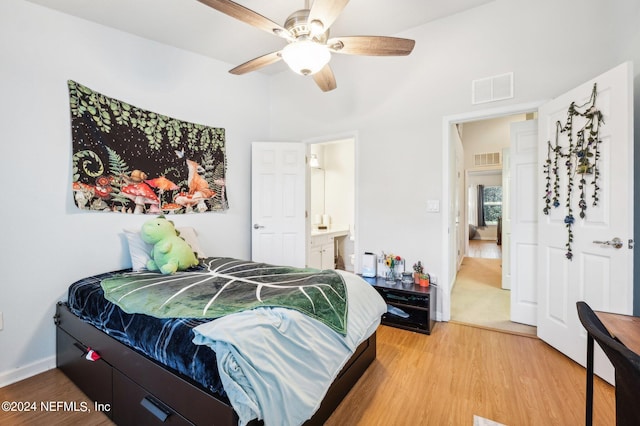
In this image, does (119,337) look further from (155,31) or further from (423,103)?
(423,103)

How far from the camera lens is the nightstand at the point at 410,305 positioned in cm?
254

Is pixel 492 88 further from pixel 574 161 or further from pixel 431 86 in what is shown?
pixel 574 161

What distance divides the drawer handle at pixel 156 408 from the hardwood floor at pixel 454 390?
0.52m

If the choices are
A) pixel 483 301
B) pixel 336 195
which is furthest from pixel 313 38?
pixel 336 195

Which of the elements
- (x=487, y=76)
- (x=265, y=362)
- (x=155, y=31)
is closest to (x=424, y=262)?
(x=487, y=76)

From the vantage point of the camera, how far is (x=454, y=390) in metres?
1.73

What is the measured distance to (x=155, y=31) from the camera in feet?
8.38

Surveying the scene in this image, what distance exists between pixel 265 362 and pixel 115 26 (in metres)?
3.03

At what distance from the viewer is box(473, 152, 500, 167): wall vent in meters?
6.11

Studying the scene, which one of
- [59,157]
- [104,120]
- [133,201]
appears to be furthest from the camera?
[133,201]

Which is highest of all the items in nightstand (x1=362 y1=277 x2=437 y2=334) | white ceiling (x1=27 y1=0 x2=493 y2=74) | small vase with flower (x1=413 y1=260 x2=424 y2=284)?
white ceiling (x1=27 y1=0 x2=493 y2=74)

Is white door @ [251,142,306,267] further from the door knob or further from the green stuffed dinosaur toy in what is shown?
the door knob

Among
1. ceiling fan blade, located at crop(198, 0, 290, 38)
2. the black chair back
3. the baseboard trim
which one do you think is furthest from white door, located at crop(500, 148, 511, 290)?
the baseboard trim

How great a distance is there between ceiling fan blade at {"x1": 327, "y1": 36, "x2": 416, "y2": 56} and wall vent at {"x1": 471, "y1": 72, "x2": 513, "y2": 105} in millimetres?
1152
